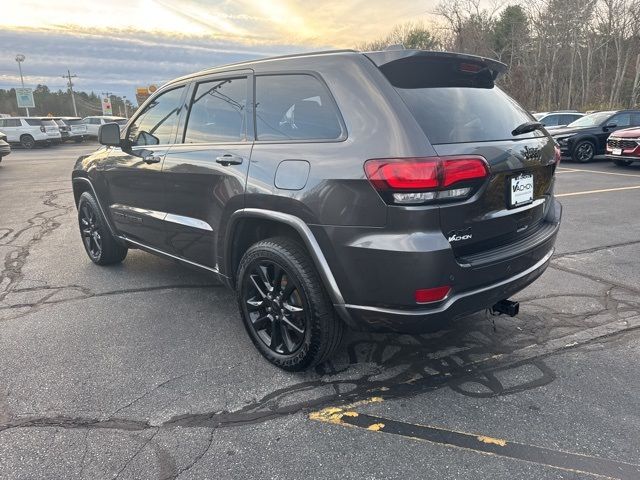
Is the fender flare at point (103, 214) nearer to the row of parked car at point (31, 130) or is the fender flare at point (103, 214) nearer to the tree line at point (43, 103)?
the row of parked car at point (31, 130)

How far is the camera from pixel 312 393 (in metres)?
2.77

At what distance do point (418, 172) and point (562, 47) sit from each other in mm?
38105

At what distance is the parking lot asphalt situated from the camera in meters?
2.23

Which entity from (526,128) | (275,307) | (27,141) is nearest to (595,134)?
(526,128)

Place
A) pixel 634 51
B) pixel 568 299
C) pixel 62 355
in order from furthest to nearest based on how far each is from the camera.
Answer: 1. pixel 634 51
2. pixel 568 299
3. pixel 62 355

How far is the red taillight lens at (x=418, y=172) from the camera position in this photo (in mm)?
2252

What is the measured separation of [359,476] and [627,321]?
259 cm

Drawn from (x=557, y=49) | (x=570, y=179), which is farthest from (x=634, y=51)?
(x=570, y=179)

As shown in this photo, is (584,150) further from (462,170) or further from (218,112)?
(462,170)

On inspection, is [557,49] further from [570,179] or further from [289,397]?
[289,397]

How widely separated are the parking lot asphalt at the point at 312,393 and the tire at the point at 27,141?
2654 cm

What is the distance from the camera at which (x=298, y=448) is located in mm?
2318

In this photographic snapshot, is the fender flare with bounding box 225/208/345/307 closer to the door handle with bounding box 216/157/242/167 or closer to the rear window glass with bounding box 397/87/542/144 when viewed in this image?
the door handle with bounding box 216/157/242/167

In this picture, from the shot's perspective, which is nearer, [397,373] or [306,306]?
[306,306]
